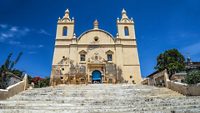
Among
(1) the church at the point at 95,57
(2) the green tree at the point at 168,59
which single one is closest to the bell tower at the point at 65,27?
(1) the church at the point at 95,57

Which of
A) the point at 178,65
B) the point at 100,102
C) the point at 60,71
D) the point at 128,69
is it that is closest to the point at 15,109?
the point at 100,102

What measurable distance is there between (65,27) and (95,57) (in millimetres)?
7774

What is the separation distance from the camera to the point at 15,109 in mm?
8656

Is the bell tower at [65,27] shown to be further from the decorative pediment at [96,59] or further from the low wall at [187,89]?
the low wall at [187,89]

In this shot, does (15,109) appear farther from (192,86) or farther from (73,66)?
(73,66)

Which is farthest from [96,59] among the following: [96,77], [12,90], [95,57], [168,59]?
[12,90]

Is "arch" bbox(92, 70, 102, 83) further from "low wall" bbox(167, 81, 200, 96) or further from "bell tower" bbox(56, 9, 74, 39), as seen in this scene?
"low wall" bbox(167, 81, 200, 96)

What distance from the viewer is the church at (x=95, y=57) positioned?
1089 inches

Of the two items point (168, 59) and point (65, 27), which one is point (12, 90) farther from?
point (168, 59)

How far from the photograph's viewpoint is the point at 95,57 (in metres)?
28.7

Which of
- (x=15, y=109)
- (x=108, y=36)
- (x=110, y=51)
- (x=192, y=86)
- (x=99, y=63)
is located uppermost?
(x=108, y=36)

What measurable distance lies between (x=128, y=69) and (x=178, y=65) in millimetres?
9493

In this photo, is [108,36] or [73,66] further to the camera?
[108,36]

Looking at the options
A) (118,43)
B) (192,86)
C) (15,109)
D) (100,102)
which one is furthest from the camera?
(118,43)
